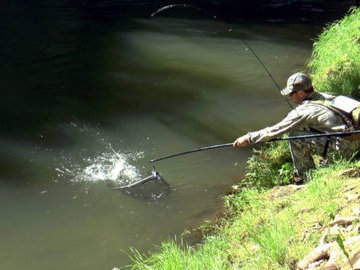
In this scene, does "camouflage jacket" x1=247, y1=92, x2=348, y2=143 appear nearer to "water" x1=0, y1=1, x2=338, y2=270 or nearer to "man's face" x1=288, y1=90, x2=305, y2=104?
"man's face" x1=288, y1=90, x2=305, y2=104

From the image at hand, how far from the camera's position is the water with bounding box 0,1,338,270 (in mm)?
6160

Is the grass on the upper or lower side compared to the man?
lower

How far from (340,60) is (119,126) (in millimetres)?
4022

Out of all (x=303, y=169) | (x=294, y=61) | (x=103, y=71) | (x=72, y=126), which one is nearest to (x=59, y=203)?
(x=72, y=126)

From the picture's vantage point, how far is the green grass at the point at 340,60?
7.75 metres

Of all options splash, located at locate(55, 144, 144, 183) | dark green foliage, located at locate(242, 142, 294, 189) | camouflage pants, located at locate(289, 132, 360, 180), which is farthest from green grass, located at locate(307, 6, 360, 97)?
splash, located at locate(55, 144, 144, 183)

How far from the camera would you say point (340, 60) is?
28.0 feet

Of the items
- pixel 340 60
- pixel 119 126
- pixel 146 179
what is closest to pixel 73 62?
pixel 119 126

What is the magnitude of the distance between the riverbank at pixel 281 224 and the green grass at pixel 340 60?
5.13 feet

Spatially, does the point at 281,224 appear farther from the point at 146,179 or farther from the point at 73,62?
the point at 73,62

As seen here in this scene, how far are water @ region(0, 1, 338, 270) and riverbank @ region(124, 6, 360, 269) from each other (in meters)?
0.63

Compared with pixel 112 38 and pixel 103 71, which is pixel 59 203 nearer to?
pixel 103 71

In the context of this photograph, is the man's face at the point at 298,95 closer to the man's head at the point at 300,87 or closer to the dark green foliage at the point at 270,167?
the man's head at the point at 300,87

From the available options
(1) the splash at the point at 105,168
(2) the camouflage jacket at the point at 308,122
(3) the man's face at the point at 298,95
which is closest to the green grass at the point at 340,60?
(3) the man's face at the point at 298,95
